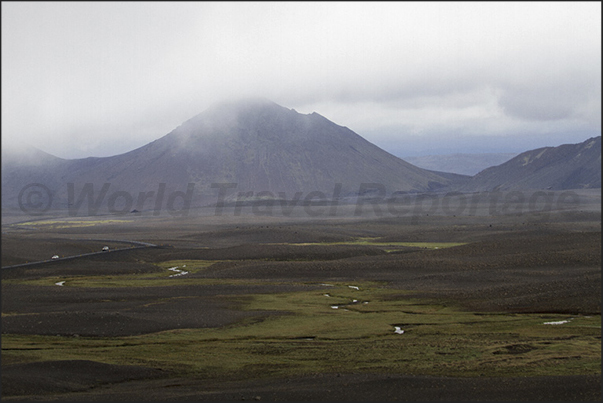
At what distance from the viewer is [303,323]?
4456 cm

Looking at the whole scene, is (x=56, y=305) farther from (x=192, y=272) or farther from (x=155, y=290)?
(x=192, y=272)

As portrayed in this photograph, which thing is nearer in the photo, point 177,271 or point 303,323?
A: point 303,323

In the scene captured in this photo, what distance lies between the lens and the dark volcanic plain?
26.8m

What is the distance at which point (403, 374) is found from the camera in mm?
28406

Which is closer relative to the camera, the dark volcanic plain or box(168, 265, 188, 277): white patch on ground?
the dark volcanic plain

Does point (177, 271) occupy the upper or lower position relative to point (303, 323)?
lower

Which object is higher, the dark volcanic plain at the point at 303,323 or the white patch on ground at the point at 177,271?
the dark volcanic plain at the point at 303,323

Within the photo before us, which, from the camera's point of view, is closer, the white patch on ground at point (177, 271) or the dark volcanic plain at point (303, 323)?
the dark volcanic plain at point (303, 323)

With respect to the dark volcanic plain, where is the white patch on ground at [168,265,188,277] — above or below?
below

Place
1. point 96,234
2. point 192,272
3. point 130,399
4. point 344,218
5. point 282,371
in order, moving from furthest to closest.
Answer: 1. point 344,218
2. point 96,234
3. point 192,272
4. point 282,371
5. point 130,399

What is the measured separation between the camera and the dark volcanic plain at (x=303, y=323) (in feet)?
88.1

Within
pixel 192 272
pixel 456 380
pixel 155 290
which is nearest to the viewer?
pixel 456 380

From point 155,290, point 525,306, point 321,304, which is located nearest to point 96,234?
point 155,290

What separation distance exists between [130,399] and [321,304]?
29941mm
